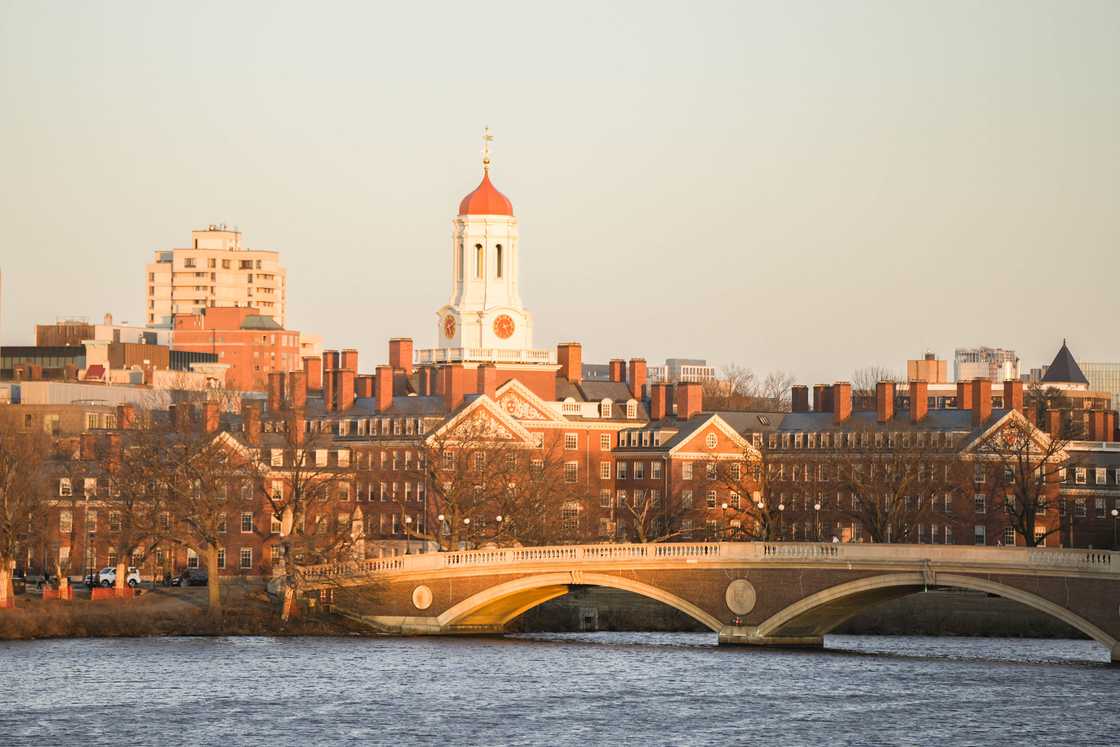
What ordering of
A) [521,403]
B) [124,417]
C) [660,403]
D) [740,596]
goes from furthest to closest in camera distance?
1. [660,403]
2. [521,403]
3. [124,417]
4. [740,596]

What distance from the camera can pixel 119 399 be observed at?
548 ft

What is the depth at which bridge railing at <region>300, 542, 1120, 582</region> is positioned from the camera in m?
86.8

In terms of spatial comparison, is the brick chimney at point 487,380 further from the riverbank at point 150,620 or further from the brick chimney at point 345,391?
the riverbank at point 150,620

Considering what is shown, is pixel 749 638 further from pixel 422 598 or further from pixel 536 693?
pixel 536 693

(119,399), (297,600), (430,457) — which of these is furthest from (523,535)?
(119,399)

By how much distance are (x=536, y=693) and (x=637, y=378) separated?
3011 inches

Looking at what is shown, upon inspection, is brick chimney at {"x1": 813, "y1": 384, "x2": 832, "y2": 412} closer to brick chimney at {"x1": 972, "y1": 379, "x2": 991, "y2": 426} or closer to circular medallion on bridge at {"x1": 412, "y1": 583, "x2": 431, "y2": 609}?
brick chimney at {"x1": 972, "y1": 379, "x2": 991, "y2": 426}

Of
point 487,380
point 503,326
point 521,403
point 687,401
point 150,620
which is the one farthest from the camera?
point 687,401

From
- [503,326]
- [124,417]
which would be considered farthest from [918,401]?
[124,417]

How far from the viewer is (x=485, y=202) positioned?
486ft

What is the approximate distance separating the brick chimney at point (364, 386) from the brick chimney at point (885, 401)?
28315 mm

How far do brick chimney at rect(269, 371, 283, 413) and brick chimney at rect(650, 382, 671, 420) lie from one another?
21.5m

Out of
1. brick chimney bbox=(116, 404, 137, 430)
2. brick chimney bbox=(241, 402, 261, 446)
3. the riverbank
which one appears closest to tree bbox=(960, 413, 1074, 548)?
brick chimney bbox=(241, 402, 261, 446)

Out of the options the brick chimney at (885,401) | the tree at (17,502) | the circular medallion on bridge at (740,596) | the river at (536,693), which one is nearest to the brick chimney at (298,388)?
the tree at (17,502)
